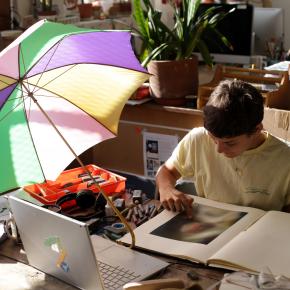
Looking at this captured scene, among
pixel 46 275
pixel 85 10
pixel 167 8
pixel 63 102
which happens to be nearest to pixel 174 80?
pixel 63 102

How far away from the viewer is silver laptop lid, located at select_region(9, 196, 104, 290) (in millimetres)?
1252

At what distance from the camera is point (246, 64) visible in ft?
12.1

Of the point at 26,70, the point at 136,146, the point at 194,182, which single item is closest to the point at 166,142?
the point at 136,146

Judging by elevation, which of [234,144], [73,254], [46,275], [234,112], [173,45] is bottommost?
[46,275]

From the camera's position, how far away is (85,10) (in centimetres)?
392

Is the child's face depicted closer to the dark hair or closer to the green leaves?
the dark hair

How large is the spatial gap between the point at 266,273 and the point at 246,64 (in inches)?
103

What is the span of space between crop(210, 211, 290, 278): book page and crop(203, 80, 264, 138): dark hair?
11.0 inches

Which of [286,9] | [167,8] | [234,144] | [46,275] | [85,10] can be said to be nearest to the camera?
[46,275]

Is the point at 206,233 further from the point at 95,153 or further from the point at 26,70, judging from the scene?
the point at 95,153

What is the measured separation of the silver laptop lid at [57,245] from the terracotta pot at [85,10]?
267cm

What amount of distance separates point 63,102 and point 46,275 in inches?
18.8

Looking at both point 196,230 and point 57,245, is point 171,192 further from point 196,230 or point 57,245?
point 57,245

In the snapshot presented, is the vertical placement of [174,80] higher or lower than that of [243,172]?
higher
